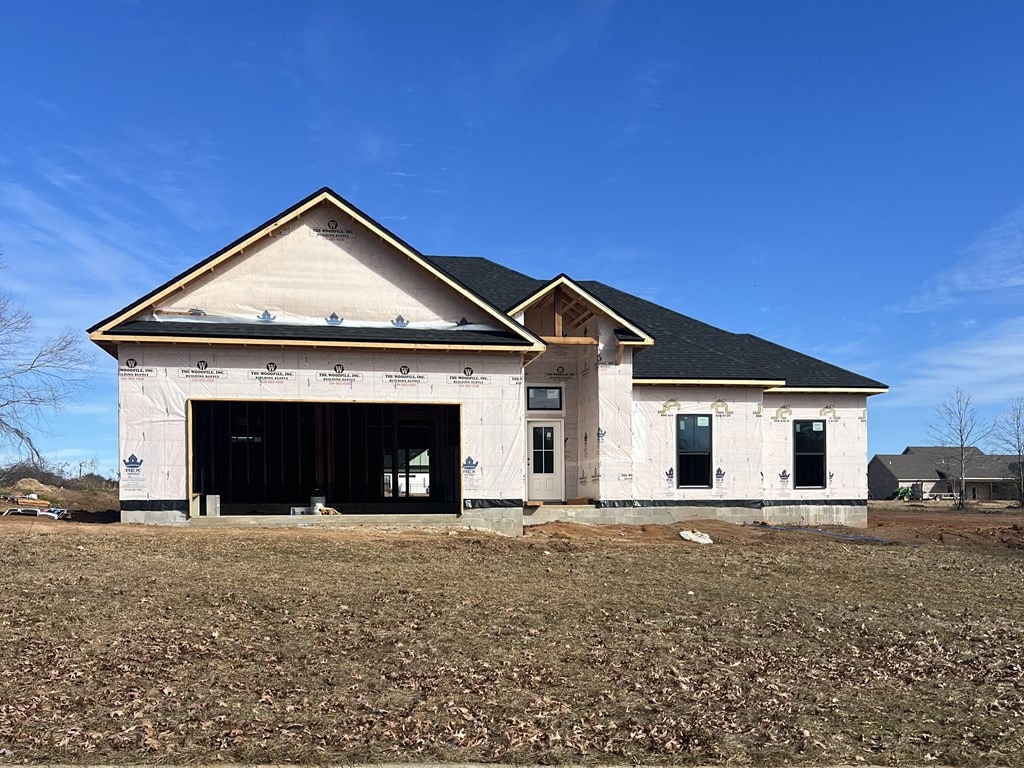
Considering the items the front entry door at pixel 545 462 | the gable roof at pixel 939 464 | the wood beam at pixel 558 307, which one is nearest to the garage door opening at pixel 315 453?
the front entry door at pixel 545 462

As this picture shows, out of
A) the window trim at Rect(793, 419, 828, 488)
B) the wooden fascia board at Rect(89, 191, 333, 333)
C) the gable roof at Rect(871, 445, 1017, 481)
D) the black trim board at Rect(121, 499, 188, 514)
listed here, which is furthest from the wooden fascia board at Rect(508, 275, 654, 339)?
the gable roof at Rect(871, 445, 1017, 481)

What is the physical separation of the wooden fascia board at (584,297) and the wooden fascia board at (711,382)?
1441mm

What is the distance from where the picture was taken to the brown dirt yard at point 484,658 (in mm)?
6352

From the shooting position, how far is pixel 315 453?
26297mm

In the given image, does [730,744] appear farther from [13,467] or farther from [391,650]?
[13,467]

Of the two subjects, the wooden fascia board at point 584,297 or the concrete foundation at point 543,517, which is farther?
the wooden fascia board at point 584,297

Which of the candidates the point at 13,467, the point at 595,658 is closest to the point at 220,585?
the point at 595,658

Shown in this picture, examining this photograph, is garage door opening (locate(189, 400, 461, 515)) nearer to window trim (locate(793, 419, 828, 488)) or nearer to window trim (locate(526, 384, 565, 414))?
window trim (locate(526, 384, 565, 414))

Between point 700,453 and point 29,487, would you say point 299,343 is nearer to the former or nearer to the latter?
point 700,453

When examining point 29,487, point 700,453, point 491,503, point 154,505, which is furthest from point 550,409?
point 29,487

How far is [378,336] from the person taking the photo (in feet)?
64.4

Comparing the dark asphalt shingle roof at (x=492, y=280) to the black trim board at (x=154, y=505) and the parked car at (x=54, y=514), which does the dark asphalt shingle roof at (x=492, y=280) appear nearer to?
the black trim board at (x=154, y=505)

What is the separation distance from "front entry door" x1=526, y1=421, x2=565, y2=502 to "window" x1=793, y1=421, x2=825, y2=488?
7.80 metres

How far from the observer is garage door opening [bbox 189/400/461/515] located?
25781mm
